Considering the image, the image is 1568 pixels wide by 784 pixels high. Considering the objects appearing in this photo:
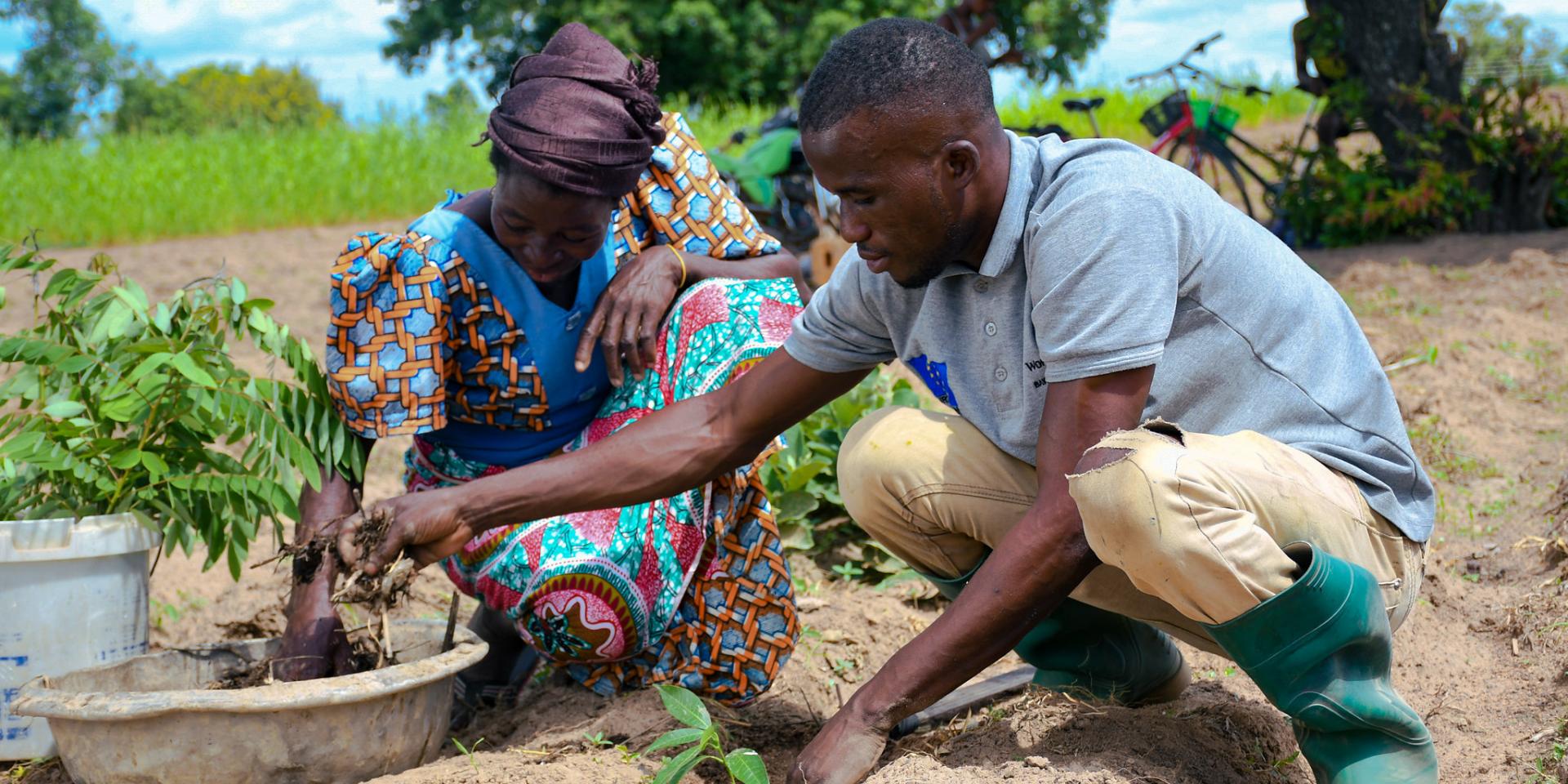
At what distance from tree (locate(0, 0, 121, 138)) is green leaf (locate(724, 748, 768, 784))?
33433mm

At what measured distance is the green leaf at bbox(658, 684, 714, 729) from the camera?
186 cm

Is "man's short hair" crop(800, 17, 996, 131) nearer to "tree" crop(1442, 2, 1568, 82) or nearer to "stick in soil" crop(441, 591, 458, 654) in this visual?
"stick in soil" crop(441, 591, 458, 654)

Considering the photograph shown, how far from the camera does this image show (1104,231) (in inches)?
65.7

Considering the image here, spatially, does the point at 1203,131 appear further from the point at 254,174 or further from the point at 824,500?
the point at 254,174

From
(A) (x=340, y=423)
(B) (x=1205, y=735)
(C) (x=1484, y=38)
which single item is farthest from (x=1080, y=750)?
(C) (x=1484, y=38)

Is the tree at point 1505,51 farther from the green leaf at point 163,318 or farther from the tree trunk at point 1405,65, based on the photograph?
the green leaf at point 163,318

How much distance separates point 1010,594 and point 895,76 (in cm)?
71

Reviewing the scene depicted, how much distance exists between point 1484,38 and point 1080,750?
25.0 ft

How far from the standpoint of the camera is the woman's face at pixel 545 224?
86.7 inches

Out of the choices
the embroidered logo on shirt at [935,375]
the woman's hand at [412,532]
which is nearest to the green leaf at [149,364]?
the woman's hand at [412,532]

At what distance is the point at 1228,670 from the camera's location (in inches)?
96.4

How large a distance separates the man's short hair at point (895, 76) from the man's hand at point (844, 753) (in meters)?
0.82

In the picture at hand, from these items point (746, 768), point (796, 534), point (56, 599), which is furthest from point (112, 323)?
point (796, 534)

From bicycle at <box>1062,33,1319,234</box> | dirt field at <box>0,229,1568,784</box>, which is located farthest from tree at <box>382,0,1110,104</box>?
dirt field at <box>0,229,1568,784</box>
